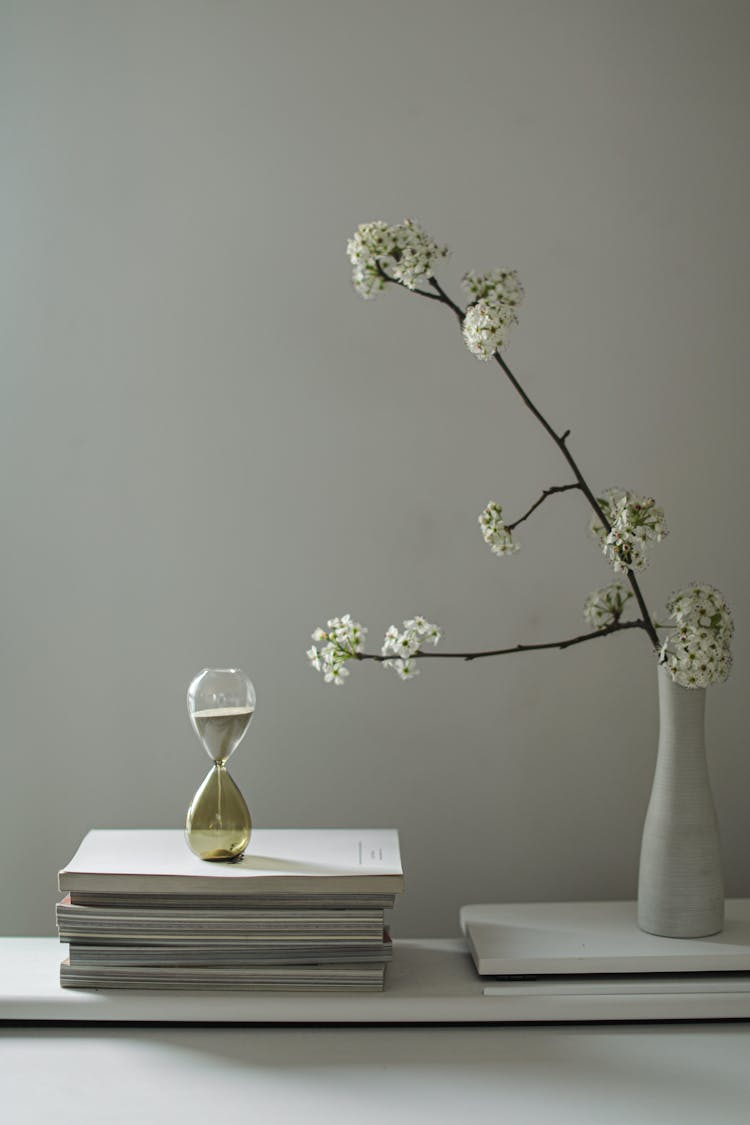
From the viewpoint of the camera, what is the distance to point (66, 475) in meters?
1.31

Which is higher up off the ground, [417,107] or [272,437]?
[417,107]

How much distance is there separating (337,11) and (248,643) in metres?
0.75

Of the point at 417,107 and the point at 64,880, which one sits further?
the point at 417,107

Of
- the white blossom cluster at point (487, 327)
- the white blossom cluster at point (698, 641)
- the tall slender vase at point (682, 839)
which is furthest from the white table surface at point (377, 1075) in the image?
the white blossom cluster at point (487, 327)

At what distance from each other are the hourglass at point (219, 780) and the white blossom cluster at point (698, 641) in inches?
15.7

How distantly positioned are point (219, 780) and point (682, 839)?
0.44 m

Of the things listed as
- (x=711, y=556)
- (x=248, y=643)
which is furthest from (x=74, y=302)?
(x=711, y=556)

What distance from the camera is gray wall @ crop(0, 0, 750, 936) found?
1.30 m

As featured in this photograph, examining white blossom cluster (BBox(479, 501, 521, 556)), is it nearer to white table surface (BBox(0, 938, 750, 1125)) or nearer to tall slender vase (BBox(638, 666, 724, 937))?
tall slender vase (BBox(638, 666, 724, 937))

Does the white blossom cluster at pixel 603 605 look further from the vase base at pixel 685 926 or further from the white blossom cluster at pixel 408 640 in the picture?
the vase base at pixel 685 926

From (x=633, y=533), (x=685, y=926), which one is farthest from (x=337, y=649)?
(x=685, y=926)

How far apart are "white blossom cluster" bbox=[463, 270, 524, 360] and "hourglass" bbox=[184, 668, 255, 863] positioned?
0.38 m

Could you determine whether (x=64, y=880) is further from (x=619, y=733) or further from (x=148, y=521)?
(x=619, y=733)

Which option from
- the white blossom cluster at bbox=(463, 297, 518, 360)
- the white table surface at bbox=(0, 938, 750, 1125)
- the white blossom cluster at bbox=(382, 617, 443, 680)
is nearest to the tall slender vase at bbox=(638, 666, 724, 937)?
the white table surface at bbox=(0, 938, 750, 1125)
